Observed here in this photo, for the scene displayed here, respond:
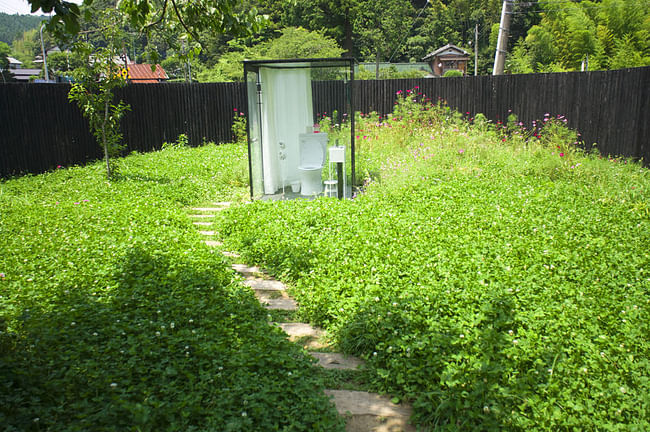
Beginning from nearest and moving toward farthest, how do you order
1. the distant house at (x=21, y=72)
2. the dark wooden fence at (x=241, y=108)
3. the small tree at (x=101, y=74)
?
the small tree at (x=101, y=74) → the dark wooden fence at (x=241, y=108) → the distant house at (x=21, y=72)

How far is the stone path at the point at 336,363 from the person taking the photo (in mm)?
2803

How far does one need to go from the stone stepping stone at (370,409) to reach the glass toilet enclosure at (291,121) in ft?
18.8

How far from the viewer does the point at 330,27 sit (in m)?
45.4

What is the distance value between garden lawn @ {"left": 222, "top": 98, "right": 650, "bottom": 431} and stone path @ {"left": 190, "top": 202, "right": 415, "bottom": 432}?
107mm

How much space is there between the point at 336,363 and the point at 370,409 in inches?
24.2

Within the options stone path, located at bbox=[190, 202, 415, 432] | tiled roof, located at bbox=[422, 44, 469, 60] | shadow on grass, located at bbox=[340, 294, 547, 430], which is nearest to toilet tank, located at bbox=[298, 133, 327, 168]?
stone path, located at bbox=[190, 202, 415, 432]

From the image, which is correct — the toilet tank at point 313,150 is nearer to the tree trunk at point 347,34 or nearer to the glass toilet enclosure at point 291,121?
the glass toilet enclosure at point 291,121

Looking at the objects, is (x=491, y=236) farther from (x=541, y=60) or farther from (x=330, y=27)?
(x=541, y=60)

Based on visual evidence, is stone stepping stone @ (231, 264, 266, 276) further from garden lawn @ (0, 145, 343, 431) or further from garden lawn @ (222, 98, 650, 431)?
garden lawn @ (0, 145, 343, 431)

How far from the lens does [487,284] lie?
404cm

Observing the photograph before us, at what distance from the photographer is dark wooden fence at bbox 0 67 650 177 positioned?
9.94m

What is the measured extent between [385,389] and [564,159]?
745 centimetres

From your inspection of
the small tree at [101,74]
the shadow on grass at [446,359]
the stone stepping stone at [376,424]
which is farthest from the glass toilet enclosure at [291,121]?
the stone stepping stone at [376,424]

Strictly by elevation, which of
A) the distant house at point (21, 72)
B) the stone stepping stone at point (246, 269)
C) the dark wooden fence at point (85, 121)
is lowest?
the stone stepping stone at point (246, 269)
